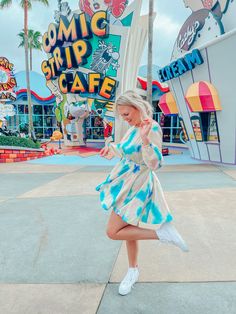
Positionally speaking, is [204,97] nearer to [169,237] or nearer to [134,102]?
[134,102]

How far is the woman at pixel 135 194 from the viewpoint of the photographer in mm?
2271

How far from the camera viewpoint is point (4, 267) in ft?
9.85

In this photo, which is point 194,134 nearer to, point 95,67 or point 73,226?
point 95,67

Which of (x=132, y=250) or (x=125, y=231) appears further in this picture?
(x=132, y=250)

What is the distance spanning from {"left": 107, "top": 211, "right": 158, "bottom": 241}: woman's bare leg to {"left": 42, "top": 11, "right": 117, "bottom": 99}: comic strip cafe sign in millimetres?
13775

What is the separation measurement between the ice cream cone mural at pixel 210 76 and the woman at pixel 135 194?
8234 millimetres

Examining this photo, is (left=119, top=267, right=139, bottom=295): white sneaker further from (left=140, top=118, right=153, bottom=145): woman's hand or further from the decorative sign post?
the decorative sign post

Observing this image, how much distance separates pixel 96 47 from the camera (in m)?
15.4

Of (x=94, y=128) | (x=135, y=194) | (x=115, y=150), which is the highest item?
(x=94, y=128)

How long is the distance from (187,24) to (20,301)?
12753mm

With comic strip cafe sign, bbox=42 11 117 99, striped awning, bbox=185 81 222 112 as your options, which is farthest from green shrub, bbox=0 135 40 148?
striped awning, bbox=185 81 222 112

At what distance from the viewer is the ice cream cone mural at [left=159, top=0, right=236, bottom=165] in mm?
9695

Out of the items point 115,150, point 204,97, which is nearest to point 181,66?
point 204,97

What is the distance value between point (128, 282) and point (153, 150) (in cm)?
123
